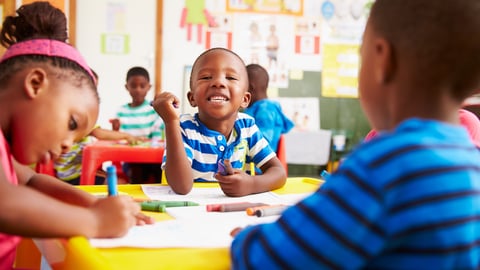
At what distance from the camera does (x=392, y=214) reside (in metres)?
0.39

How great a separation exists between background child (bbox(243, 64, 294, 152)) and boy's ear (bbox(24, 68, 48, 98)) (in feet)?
6.16

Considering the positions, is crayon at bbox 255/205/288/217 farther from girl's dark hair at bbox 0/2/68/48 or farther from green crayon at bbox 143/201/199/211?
girl's dark hair at bbox 0/2/68/48

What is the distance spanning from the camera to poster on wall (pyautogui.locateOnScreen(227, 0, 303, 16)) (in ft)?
15.6

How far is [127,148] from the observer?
6.81 feet

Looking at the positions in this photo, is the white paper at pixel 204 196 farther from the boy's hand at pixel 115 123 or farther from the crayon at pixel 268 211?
the boy's hand at pixel 115 123

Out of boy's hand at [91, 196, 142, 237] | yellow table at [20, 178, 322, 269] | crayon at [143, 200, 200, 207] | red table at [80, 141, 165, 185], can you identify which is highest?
boy's hand at [91, 196, 142, 237]

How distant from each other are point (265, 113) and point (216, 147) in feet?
4.78

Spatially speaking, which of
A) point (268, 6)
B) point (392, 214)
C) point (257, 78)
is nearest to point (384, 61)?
point (392, 214)

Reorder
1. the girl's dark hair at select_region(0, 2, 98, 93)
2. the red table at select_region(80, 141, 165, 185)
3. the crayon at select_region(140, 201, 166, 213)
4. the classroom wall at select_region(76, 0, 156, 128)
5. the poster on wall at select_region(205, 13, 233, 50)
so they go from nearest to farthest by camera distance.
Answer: the crayon at select_region(140, 201, 166, 213), the girl's dark hair at select_region(0, 2, 98, 93), the red table at select_region(80, 141, 165, 185), the classroom wall at select_region(76, 0, 156, 128), the poster on wall at select_region(205, 13, 233, 50)

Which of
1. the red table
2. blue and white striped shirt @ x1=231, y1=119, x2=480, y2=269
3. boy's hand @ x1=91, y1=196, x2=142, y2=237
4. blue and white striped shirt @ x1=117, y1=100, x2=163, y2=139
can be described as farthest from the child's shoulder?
blue and white striped shirt @ x1=117, y1=100, x2=163, y2=139

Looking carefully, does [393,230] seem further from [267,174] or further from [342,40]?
[342,40]

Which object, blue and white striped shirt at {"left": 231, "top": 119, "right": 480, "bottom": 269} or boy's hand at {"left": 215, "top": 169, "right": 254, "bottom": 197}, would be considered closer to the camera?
blue and white striped shirt at {"left": 231, "top": 119, "right": 480, "bottom": 269}

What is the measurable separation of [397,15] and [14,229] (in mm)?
471

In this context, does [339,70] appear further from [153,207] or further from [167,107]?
[153,207]
